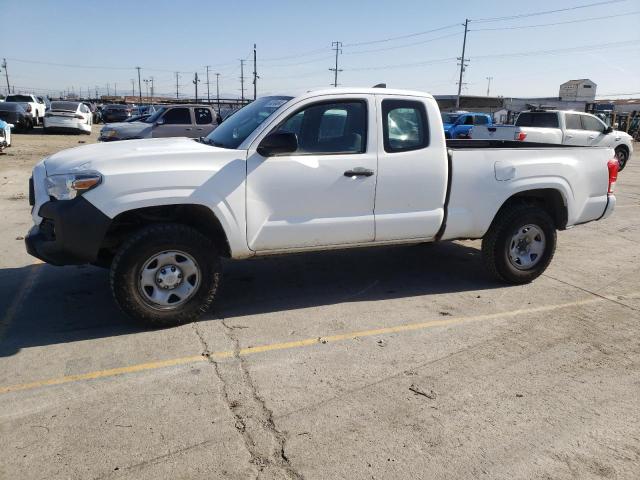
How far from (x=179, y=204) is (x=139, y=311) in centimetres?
90

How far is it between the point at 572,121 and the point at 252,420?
16.2m

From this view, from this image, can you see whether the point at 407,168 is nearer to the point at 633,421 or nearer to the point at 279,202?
the point at 279,202

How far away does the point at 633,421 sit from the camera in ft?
10.8

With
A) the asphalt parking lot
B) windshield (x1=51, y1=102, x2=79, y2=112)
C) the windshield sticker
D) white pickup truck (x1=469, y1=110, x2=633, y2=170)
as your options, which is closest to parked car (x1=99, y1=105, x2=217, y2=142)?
white pickup truck (x1=469, y1=110, x2=633, y2=170)

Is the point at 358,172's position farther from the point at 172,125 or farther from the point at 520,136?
the point at 172,125

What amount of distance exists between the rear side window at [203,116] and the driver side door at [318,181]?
12.3m

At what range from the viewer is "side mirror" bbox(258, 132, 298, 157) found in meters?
4.36

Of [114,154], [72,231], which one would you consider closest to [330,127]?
[114,154]

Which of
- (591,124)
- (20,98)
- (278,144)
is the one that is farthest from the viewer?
(20,98)

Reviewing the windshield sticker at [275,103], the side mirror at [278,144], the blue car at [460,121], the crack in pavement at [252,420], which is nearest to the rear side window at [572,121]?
the blue car at [460,121]

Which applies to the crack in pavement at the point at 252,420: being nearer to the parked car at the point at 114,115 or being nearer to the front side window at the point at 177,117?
the front side window at the point at 177,117

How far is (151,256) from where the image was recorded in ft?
14.0

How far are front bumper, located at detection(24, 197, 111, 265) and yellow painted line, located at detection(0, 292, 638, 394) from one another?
3.05ft

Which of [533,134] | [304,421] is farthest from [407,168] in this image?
[533,134]
